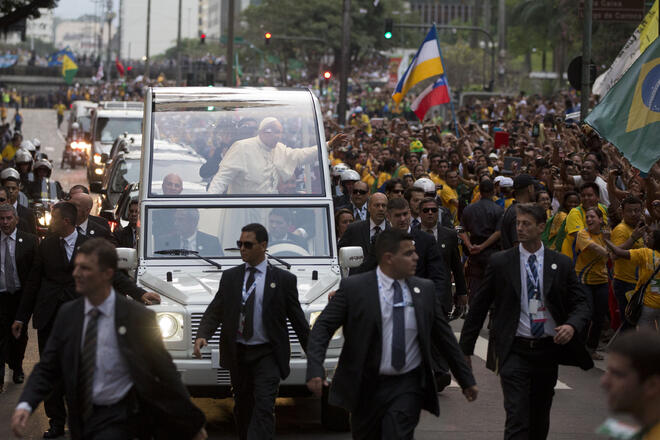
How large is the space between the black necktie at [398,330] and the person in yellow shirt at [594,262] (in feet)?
19.3

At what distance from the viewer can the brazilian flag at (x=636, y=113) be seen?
1114cm

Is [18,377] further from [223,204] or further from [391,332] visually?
[391,332]

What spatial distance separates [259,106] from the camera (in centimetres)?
1170

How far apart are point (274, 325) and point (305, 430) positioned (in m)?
1.87

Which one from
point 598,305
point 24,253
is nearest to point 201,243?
point 24,253

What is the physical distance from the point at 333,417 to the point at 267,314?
70.4 inches

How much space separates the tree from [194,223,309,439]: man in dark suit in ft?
60.4

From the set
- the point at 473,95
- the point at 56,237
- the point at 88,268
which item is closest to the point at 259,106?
the point at 56,237

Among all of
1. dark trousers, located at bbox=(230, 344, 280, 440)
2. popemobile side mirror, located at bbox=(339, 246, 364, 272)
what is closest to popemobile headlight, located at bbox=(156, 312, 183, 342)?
dark trousers, located at bbox=(230, 344, 280, 440)

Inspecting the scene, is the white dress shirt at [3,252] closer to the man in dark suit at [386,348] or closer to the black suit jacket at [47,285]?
the black suit jacket at [47,285]

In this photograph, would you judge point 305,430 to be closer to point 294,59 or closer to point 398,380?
point 398,380

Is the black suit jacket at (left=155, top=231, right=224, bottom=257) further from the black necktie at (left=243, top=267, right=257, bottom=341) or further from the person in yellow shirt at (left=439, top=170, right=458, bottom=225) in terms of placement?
the person in yellow shirt at (left=439, top=170, right=458, bottom=225)

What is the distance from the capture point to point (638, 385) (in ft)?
12.9

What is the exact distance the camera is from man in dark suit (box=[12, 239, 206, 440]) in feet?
19.4
